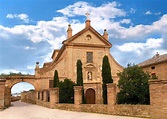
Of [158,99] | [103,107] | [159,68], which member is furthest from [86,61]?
[158,99]

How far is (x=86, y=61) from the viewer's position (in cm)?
3272

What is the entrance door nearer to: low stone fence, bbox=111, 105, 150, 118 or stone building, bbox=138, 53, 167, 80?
stone building, bbox=138, 53, 167, 80

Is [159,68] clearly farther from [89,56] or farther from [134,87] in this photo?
[134,87]

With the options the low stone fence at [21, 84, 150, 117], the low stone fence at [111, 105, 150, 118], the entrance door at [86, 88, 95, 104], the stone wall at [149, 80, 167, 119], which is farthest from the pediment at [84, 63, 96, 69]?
the stone wall at [149, 80, 167, 119]

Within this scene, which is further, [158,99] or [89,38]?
[89,38]

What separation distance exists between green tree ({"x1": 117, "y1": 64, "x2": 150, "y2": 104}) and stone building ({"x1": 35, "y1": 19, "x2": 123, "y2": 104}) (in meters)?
14.4

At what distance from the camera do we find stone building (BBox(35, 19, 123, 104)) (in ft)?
103

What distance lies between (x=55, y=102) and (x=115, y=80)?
13.4 meters

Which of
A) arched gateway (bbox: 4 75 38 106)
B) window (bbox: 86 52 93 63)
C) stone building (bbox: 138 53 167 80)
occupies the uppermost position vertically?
window (bbox: 86 52 93 63)

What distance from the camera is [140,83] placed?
51.6 feet

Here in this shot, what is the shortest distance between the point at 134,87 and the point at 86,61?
1764 cm

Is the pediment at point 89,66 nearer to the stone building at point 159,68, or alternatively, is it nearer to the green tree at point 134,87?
the stone building at point 159,68

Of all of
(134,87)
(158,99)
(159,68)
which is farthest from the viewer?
(159,68)

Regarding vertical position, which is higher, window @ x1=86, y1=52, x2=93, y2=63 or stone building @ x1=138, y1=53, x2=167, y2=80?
window @ x1=86, y1=52, x2=93, y2=63
